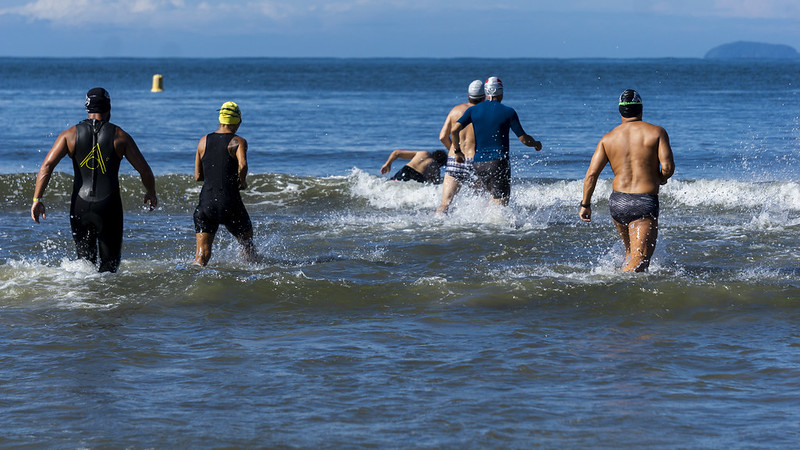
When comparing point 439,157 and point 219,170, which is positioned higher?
point 219,170

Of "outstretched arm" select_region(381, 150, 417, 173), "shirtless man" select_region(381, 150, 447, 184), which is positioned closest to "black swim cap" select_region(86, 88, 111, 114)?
"outstretched arm" select_region(381, 150, 417, 173)

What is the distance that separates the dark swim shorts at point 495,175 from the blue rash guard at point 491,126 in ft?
0.19

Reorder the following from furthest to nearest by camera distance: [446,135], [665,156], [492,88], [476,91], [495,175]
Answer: [446,135]
[495,175]
[476,91]
[492,88]
[665,156]

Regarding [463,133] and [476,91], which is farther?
[463,133]

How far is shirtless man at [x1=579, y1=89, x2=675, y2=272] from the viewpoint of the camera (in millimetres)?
7320

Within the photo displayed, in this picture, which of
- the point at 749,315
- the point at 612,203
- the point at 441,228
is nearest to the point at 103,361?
the point at 612,203

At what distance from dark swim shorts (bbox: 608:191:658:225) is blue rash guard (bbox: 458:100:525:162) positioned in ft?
9.39

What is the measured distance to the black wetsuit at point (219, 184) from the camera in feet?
25.3

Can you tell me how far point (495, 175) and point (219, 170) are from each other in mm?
3973

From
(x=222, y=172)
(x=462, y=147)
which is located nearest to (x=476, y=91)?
(x=462, y=147)

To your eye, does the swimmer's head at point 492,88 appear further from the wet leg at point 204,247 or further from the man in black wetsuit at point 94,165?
the man in black wetsuit at point 94,165

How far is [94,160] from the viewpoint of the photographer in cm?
716

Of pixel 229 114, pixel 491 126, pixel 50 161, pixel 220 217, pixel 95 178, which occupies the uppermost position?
pixel 229 114

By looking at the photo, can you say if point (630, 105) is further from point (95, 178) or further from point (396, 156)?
point (396, 156)
